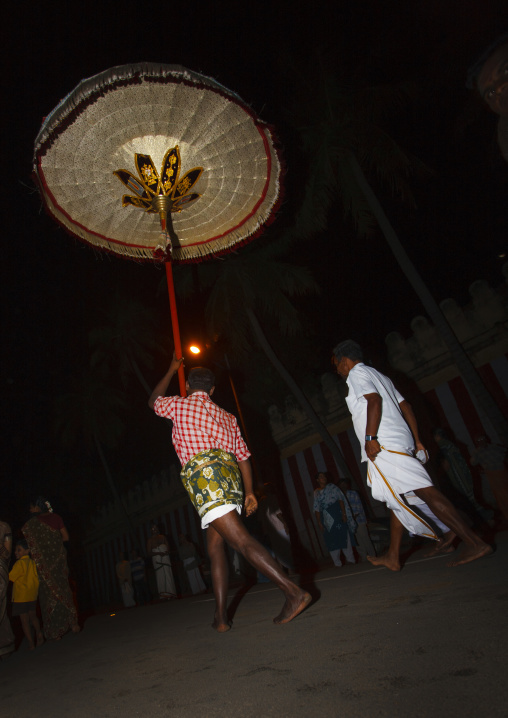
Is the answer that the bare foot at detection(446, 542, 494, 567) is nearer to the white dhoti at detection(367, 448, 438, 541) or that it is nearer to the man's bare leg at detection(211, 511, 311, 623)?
the white dhoti at detection(367, 448, 438, 541)

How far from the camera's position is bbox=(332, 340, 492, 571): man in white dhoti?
3.14 metres

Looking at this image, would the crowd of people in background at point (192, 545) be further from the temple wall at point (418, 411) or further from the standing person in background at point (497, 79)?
the standing person in background at point (497, 79)

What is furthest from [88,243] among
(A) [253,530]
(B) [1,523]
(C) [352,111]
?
(C) [352,111]

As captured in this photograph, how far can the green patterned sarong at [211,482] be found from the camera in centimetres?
289

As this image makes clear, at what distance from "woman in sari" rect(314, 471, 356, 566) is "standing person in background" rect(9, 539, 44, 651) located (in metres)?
4.76

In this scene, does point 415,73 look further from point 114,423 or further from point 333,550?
point 114,423

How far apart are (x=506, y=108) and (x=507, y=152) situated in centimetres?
26

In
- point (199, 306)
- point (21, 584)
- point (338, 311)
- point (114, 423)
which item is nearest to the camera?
point (21, 584)

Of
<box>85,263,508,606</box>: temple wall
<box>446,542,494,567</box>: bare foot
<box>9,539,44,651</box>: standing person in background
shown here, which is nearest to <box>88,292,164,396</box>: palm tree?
<box>85,263,508,606</box>: temple wall

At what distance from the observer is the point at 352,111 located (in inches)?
492

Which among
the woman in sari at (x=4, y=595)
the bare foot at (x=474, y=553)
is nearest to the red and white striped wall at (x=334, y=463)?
the bare foot at (x=474, y=553)

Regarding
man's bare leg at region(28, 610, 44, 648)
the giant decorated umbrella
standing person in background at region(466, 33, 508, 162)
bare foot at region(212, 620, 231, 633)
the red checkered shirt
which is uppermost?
the giant decorated umbrella

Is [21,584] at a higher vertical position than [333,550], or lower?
higher

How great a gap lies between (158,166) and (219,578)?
11.5 ft
